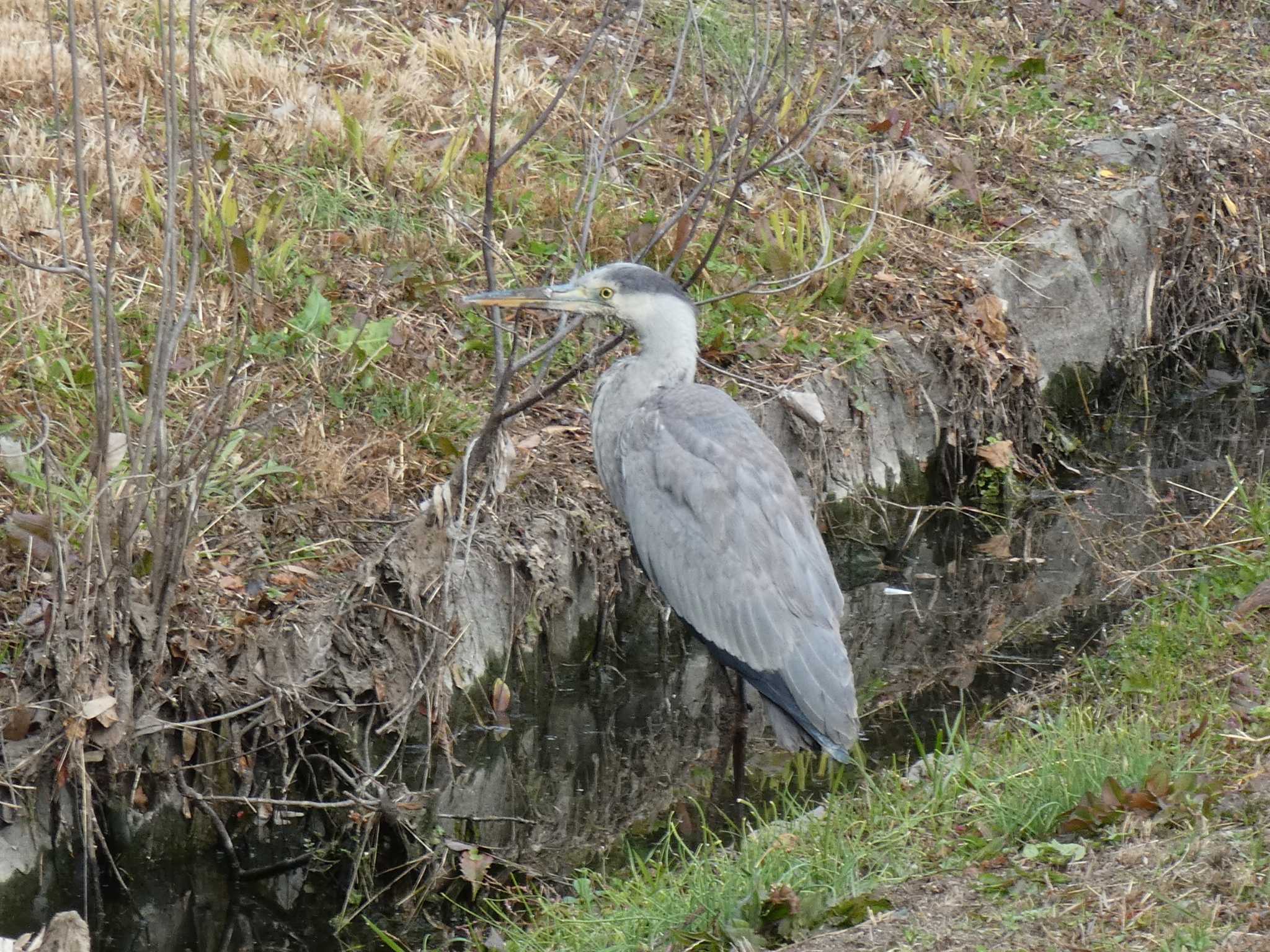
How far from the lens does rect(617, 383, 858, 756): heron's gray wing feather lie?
4.83m

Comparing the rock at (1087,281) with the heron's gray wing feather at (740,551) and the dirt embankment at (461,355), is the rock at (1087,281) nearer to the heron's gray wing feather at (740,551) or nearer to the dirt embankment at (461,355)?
the dirt embankment at (461,355)

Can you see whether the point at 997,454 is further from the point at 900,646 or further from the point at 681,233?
the point at 681,233

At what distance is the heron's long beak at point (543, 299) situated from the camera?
502cm

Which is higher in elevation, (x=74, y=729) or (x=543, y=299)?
(x=543, y=299)

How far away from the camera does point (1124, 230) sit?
842 cm

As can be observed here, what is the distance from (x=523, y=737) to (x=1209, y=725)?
8.15 ft

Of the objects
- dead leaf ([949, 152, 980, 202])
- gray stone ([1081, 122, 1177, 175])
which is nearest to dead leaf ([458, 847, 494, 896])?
dead leaf ([949, 152, 980, 202])

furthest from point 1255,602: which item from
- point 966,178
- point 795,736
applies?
point 966,178

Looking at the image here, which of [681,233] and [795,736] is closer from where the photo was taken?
[795,736]

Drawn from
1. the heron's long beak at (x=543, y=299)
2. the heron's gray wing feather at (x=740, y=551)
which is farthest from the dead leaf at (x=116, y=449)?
the heron's gray wing feather at (x=740, y=551)

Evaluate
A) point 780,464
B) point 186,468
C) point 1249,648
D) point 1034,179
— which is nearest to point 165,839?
point 186,468

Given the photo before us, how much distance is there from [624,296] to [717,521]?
0.90 metres

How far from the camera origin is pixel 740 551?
5039mm

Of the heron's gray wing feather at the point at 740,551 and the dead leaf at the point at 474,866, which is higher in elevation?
the heron's gray wing feather at the point at 740,551
